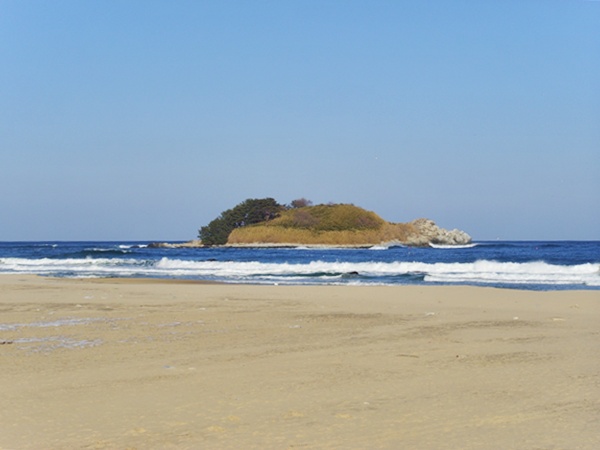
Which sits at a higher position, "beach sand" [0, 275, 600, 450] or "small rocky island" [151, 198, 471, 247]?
"small rocky island" [151, 198, 471, 247]

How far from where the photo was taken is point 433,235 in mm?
A: 92500

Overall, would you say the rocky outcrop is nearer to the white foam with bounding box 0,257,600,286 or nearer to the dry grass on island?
the dry grass on island

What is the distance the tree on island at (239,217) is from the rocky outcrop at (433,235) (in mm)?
18920

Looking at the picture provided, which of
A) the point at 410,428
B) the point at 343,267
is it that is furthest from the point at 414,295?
the point at 343,267

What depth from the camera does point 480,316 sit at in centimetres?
1098

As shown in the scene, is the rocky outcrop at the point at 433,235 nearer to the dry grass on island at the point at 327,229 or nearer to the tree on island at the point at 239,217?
the dry grass on island at the point at 327,229

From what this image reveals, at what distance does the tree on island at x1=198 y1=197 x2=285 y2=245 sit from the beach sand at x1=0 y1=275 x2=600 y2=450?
266 feet

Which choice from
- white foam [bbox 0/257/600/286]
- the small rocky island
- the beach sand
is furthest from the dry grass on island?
the beach sand

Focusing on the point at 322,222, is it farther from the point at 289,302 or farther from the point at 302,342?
the point at 302,342

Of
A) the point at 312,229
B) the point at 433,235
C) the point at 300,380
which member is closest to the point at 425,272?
the point at 300,380

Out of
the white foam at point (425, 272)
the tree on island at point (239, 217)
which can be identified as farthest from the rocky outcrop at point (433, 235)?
the white foam at point (425, 272)

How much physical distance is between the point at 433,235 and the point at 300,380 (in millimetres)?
88513

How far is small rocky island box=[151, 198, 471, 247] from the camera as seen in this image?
85.1 meters

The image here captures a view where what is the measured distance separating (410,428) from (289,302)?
956 centimetres
